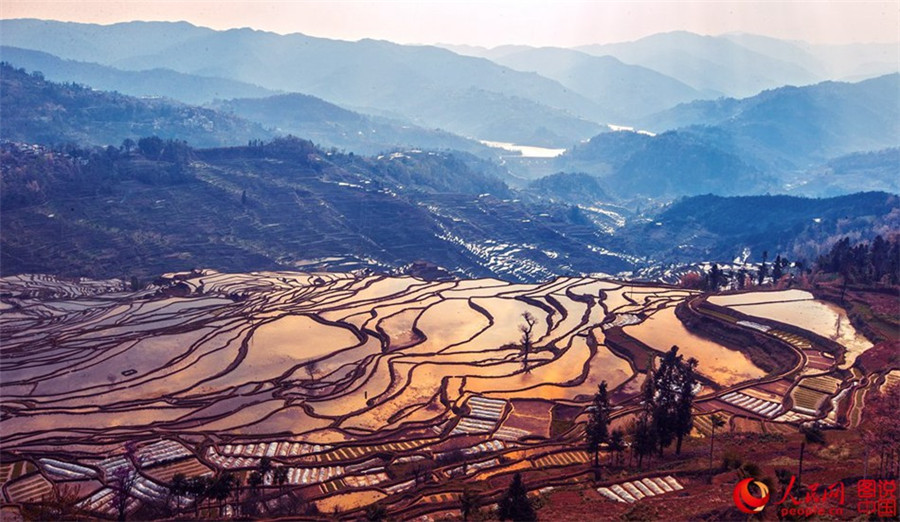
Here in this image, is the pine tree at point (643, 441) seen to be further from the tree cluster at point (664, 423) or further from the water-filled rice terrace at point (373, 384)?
the water-filled rice terrace at point (373, 384)

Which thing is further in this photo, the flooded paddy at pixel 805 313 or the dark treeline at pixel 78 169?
the dark treeline at pixel 78 169

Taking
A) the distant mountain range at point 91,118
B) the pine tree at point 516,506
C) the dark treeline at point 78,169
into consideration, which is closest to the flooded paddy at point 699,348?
the pine tree at point 516,506

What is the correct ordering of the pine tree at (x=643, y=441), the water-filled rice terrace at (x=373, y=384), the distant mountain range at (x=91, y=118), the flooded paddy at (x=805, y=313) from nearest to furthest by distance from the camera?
the pine tree at (x=643, y=441)
the water-filled rice terrace at (x=373, y=384)
the flooded paddy at (x=805, y=313)
the distant mountain range at (x=91, y=118)

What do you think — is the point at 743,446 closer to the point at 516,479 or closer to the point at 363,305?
the point at 516,479

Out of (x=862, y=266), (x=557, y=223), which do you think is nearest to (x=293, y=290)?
(x=862, y=266)

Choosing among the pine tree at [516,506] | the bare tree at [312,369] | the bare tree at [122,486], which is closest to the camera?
the pine tree at [516,506]

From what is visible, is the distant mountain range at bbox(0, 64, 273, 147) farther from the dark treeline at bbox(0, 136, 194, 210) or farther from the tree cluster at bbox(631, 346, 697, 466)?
the tree cluster at bbox(631, 346, 697, 466)

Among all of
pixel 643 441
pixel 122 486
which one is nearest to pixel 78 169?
pixel 122 486

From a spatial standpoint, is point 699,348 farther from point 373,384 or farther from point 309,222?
point 309,222

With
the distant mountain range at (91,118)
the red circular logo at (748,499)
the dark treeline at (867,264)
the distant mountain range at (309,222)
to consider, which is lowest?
the distant mountain range at (309,222)
